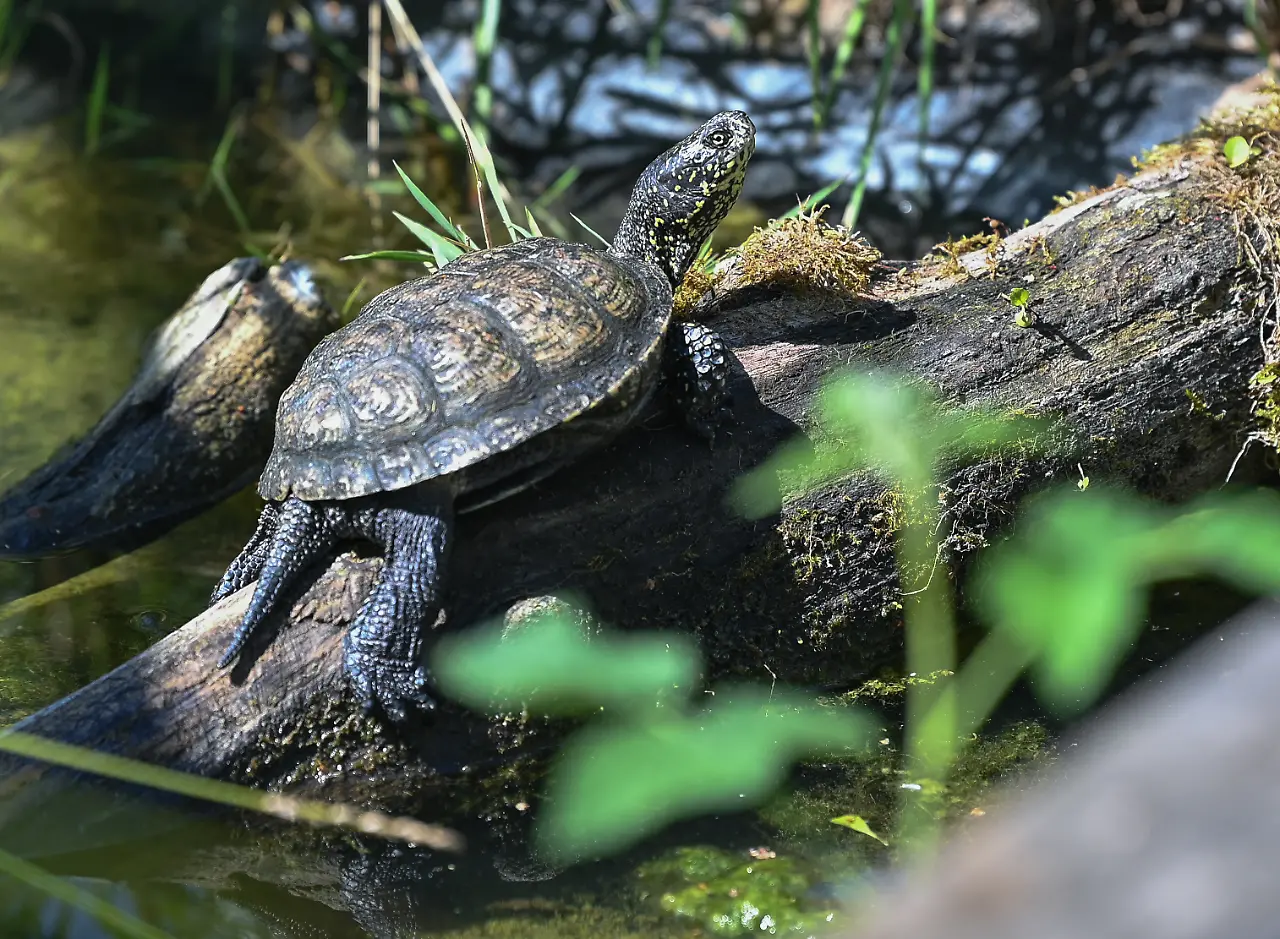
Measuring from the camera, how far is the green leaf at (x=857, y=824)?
91.6 inches

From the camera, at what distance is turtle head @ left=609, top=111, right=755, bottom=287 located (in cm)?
307

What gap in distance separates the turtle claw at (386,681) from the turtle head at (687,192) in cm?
133

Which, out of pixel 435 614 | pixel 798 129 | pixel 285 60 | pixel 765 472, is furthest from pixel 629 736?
pixel 285 60

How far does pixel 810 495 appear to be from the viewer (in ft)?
8.70

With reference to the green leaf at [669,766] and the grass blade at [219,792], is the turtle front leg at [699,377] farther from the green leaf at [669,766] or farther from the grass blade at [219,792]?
the green leaf at [669,766]

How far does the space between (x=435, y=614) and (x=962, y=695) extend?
1.28m

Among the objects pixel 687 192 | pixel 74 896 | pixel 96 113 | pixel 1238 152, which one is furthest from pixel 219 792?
pixel 96 113

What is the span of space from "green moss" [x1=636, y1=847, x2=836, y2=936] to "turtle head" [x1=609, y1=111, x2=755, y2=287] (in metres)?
1.57

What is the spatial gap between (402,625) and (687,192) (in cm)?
151

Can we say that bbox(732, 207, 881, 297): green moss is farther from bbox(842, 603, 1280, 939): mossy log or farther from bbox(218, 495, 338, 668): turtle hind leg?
bbox(842, 603, 1280, 939): mossy log

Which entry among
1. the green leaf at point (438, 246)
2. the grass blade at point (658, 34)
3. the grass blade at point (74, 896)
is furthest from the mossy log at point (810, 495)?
the grass blade at point (658, 34)

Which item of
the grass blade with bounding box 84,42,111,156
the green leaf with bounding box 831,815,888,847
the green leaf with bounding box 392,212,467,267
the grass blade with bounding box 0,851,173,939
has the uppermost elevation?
the grass blade with bounding box 84,42,111,156

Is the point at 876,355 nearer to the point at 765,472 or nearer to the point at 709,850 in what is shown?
the point at 765,472

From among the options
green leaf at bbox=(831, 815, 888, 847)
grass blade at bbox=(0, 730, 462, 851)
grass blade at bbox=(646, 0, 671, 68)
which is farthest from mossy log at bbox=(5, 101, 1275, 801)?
grass blade at bbox=(646, 0, 671, 68)
